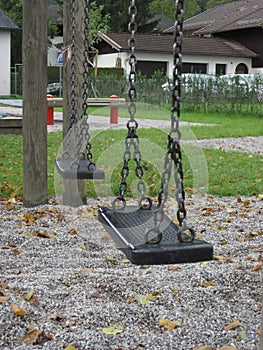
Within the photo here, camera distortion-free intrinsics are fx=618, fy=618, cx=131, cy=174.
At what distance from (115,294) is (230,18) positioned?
39.7 m

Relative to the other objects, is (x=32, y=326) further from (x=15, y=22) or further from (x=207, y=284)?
(x=15, y=22)

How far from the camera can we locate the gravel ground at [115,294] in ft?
9.64

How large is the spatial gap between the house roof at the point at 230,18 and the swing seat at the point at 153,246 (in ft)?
110

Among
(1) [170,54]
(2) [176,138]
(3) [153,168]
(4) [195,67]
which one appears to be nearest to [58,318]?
(2) [176,138]

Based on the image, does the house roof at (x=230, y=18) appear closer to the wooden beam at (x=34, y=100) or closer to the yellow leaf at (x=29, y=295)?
the wooden beam at (x=34, y=100)

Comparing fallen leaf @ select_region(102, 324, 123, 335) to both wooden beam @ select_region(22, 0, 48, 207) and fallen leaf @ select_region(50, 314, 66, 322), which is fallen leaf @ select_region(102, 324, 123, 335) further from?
wooden beam @ select_region(22, 0, 48, 207)

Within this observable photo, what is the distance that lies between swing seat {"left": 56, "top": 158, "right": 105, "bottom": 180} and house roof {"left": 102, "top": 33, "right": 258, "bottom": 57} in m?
30.0

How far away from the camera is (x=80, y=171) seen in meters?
4.08

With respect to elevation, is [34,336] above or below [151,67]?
below

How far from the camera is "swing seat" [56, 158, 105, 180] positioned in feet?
13.2

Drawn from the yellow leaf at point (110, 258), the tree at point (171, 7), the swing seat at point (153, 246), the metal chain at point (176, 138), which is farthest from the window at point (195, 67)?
the tree at point (171, 7)

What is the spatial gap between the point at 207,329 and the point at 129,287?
0.62 metres

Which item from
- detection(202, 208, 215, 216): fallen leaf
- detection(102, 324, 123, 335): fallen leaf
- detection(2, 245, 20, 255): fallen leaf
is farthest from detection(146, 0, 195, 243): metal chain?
detection(202, 208, 215, 216): fallen leaf

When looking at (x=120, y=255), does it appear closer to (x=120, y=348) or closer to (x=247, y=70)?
(x=120, y=348)
